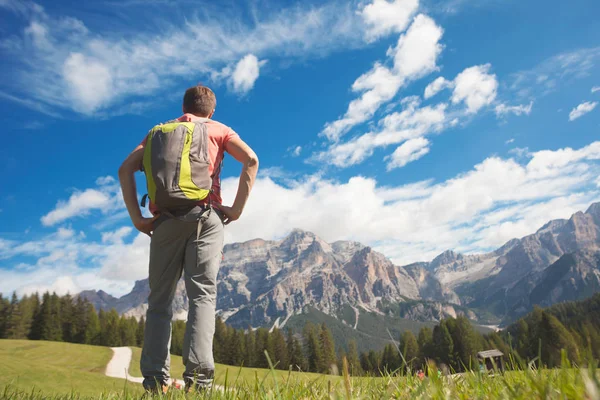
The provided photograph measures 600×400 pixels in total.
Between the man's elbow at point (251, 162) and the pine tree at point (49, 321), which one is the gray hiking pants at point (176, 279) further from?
the pine tree at point (49, 321)

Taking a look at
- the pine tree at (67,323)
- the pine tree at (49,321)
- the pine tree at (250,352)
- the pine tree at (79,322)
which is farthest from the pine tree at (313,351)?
the pine tree at (49,321)

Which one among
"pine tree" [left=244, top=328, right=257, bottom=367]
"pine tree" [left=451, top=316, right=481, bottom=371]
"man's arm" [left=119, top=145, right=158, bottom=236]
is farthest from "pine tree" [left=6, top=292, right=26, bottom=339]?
"man's arm" [left=119, top=145, right=158, bottom=236]

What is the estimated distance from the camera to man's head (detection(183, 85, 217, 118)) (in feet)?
15.1

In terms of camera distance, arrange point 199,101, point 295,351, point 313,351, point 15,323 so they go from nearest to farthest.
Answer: point 199,101 → point 15,323 → point 295,351 → point 313,351

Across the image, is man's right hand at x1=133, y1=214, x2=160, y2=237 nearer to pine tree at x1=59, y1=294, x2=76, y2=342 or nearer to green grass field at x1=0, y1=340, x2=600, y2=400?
green grass field at x1=0, y1=340, x2=600, y2=400

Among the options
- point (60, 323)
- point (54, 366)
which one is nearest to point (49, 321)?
point (60, 323)

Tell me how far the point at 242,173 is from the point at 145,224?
121cm

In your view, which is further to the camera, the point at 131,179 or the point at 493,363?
the point at 131,179

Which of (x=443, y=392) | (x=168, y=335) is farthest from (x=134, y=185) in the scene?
(x=443, y=392)

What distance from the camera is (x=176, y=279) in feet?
12.6

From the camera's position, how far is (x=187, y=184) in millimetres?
3775

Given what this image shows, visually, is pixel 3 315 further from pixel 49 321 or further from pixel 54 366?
pixel 54 366

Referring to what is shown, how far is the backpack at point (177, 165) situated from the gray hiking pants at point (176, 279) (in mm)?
246

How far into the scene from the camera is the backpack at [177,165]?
374 centimetres
